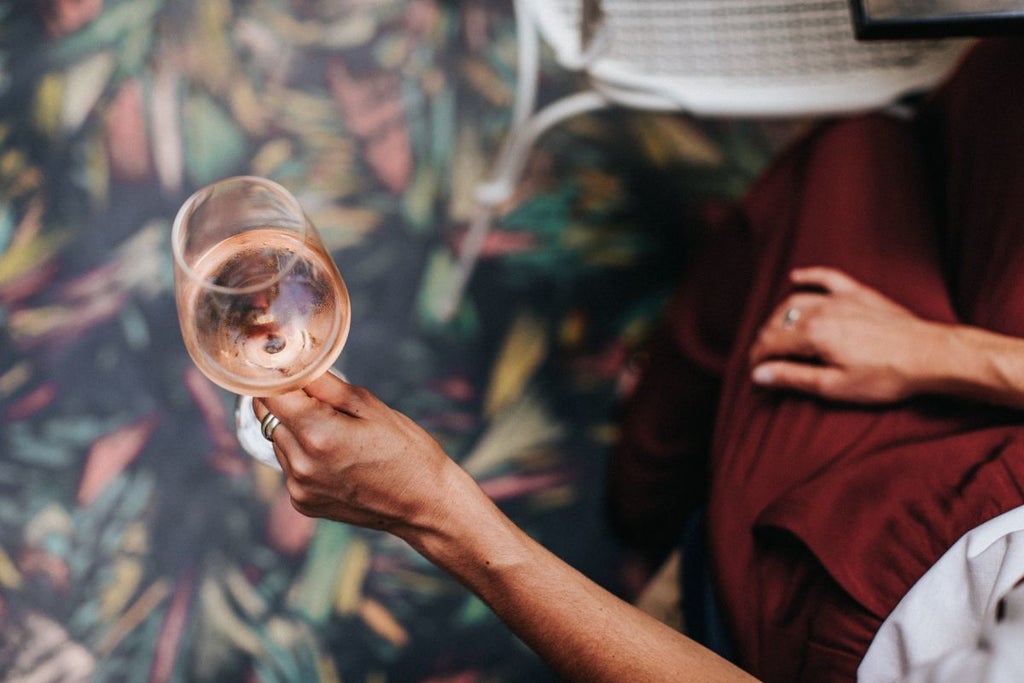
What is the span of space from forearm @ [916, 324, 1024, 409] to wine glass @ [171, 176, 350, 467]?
0.53m

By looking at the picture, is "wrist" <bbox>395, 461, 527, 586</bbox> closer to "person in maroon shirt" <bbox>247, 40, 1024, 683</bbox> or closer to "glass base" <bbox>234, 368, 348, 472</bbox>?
"person in maroon shirt" <bbox>247, 40, 1024, 683</bbox>

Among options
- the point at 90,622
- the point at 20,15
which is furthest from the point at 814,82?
the point at 20,15

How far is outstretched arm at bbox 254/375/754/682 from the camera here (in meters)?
0.63

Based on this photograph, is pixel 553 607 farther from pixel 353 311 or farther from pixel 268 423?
pixel 353 311

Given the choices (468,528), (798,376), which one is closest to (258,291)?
(468,528)

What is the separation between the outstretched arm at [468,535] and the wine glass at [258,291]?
0.10 ft

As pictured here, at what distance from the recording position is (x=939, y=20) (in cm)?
69

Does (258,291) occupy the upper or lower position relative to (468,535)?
upper

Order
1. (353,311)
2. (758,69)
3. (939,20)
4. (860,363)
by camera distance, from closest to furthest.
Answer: (939,20)
(860,363)
(758,69)
(353,311)

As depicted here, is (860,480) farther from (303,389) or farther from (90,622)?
(90,622)

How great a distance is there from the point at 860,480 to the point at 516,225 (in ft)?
2.79

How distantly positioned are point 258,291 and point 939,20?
570mm

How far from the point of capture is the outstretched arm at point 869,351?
2.48 ft

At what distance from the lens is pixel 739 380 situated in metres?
0.88
